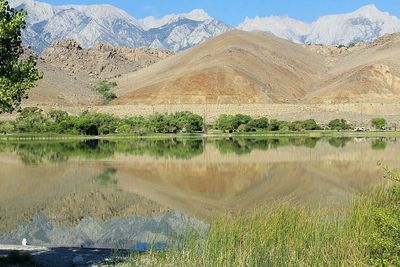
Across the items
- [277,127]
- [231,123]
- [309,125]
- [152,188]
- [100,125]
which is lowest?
[152,188]

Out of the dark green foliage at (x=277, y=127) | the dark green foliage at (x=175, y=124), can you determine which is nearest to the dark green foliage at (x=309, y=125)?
the dark green foliage at (x=277, y=127)

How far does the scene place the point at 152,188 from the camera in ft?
127

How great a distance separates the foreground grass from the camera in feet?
41.6

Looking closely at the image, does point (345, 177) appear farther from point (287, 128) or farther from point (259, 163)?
point (287, 128)

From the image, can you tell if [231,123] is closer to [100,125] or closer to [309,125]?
[309,125]

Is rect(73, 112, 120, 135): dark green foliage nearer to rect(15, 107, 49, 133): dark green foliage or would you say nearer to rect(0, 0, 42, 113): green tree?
rect(15, 107, 49, 133): dark green foliage

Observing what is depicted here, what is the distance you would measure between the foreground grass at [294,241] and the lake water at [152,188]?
2.52m

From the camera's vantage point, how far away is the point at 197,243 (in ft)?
49.9

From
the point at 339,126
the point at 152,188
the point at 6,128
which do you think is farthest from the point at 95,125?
the point at 152,188

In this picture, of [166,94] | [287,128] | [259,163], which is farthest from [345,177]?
[166,94]

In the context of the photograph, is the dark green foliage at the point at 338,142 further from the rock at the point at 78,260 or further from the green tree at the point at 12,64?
the green tree at the point at 12,64

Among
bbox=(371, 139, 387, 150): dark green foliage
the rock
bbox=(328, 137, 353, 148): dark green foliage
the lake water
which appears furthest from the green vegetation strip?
the rock

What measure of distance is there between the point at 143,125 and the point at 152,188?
77939 millimetres

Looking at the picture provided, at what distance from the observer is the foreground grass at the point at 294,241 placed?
499 inches
